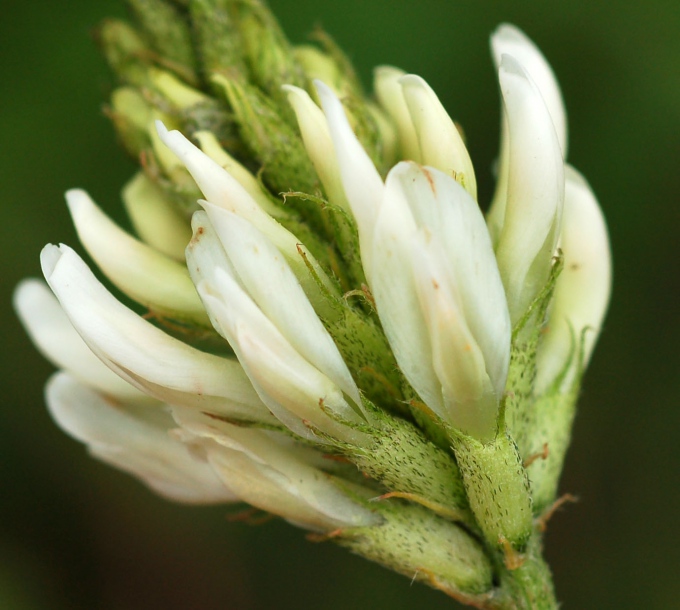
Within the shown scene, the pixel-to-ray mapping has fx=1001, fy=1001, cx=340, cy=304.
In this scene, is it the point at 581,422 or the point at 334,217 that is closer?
the point at 334,217

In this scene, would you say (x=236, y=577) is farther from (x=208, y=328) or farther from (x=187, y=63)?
(x=187, y=63)

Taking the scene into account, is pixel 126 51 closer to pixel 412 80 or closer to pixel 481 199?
pixel 412 80

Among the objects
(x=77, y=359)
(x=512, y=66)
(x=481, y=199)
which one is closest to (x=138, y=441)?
(x=77, y=359)

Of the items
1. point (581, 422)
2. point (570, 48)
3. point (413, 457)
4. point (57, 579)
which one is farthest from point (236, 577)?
point (570, 48)

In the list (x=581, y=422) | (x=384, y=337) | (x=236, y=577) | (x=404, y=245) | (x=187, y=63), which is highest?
(x=187, y=63)

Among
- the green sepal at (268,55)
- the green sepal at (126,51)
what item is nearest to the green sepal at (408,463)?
the green sepal at (268,55)

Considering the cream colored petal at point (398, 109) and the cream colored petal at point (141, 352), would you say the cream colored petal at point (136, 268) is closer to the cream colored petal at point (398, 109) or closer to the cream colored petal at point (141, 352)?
the cream colored petal at point (141, 352)

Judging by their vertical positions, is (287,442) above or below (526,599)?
above
